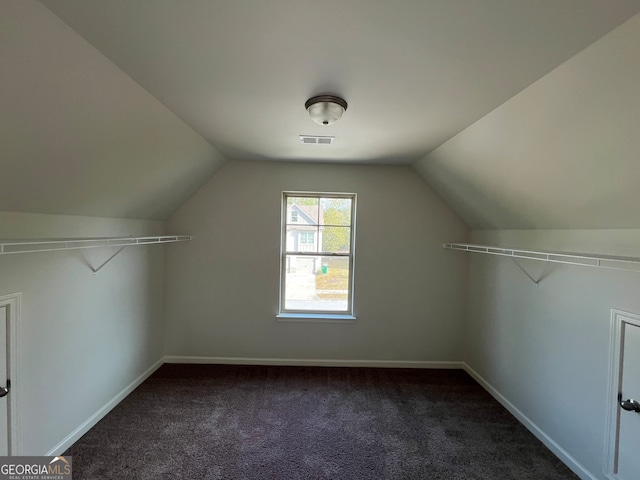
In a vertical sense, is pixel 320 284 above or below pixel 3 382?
above

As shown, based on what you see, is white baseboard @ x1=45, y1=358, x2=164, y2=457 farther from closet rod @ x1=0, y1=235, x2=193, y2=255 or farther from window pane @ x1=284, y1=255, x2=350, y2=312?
window pane @ x1=284, y1=255, x2=350, y2=312

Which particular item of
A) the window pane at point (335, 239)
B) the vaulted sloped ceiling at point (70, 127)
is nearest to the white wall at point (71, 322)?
the vaulted sloped ceiling at point (70, 127)

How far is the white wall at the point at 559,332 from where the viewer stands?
1696 millimetres

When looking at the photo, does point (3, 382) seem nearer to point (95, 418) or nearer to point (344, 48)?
point (95, 418)

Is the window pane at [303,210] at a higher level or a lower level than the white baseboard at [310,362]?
higher

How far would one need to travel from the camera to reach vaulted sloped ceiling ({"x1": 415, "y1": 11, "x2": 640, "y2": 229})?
1098mm

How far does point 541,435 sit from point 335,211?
2.62m

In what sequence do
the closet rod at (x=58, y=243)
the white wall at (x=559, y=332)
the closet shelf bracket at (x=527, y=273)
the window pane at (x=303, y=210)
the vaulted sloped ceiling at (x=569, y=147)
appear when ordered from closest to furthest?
the vaulted sloped ceiling at (x=569, y=147)
the closet rod at (x=58, y=243)
the white wall at (x=559, y=332)
the closet shelf bracket at (x=527, y=273)
the window pane at (x=303, y=210)

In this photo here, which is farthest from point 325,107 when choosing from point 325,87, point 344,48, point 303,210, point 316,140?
point 303,210

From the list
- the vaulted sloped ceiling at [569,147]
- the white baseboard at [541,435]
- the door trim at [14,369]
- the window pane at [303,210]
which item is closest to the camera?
the vaulted sloped ceiling at [569,147]

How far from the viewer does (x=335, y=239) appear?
132 inches

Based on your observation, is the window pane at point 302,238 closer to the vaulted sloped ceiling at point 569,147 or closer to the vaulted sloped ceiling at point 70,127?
the vaulted sloped ceiling at point 70,127

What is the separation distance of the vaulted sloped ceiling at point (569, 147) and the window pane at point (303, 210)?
1.46m

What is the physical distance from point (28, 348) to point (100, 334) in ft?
2.00
